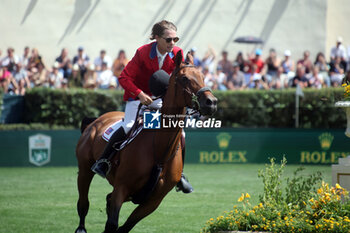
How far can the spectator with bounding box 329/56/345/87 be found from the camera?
20658 millimetres

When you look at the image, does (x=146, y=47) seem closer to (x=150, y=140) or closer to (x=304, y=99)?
(x=150, y=140)

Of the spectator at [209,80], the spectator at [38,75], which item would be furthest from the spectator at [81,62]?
the spectator at [209,80]

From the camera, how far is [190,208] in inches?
434

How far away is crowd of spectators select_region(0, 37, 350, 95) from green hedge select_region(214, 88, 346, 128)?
3.32 ft

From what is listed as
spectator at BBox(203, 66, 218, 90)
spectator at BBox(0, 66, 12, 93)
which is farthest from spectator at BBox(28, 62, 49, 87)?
spectator at BBox(203, 66, 218, 90)

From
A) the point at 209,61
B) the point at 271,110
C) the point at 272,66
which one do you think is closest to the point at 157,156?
the point at 271,110

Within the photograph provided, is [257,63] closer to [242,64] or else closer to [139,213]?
[242,64]

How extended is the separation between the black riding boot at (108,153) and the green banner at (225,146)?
1000 cm

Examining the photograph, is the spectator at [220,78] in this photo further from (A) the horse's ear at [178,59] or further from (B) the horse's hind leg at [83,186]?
(A) the horse's ear at [178,59]

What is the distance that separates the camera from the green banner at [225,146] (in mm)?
17219

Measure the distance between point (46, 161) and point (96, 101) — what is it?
2.61 metres

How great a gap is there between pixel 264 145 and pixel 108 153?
10.9 meters

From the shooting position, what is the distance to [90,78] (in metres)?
19.9

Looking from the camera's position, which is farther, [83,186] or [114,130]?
[83,186]
